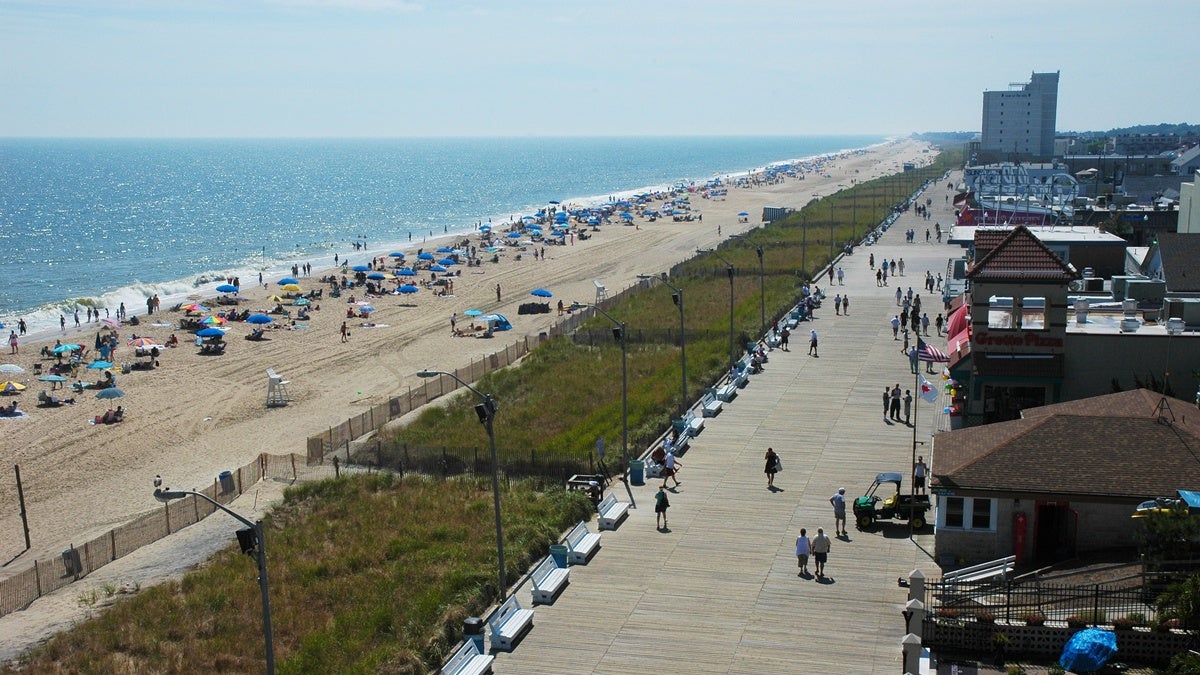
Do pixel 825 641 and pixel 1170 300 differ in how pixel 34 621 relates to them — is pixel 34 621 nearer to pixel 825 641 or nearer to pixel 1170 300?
pixel 825 641

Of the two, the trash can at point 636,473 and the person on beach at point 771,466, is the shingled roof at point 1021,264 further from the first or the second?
the trash can at point 636,473

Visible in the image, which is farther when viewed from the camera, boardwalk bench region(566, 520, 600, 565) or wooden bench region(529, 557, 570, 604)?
boardwalk bench region(566, 520, 600, 565)

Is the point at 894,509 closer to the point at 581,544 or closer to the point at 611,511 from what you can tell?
the point at 611,511

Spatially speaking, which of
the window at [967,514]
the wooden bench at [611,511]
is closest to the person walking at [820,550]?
the window at [967,514]

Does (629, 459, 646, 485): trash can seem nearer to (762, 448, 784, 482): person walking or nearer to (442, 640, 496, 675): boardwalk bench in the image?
(762, 448, 784, 482): person walking

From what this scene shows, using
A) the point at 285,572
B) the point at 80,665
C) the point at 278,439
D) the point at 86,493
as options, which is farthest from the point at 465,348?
the point at 80,665

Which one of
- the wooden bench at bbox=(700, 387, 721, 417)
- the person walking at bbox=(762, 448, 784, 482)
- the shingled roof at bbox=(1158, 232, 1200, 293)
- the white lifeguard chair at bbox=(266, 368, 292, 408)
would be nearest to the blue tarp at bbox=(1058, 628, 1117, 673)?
the person walking at bbox=(762, 448, 784, 482)
